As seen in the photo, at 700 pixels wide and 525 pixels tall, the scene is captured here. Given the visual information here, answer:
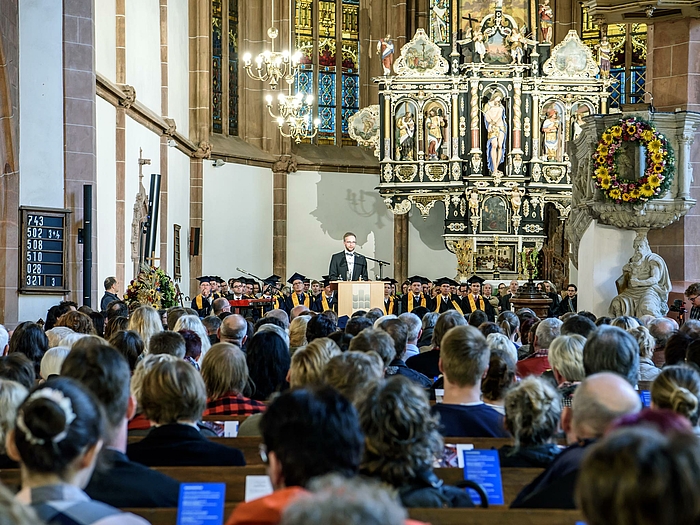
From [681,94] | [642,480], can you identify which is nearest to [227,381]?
[642,480]

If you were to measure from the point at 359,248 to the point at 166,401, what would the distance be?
79.8 feet

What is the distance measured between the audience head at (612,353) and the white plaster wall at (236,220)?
2065cm

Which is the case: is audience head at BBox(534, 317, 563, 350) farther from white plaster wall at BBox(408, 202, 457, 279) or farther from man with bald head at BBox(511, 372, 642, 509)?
white plaster wall at BBox(408, 202, 457, 279)

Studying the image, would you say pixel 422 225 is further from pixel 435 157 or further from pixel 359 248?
pixel 435 157

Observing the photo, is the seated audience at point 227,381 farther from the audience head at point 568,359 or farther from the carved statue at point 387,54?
the carved statue at point 387,54

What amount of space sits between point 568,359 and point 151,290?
912 cm

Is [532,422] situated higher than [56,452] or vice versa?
[56,452]

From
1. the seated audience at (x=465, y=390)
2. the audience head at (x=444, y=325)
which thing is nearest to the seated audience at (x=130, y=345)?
the seated audience at (x=465, y=390)

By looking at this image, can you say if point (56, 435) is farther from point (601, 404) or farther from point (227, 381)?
point (227, 381)

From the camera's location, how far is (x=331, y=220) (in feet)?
94.4

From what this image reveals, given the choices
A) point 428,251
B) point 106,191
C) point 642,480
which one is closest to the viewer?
point 642,480

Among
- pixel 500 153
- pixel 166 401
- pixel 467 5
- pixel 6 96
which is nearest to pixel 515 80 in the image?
pixel 500 153

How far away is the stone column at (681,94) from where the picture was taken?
14.2 m

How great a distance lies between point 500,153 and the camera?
24484 mm
